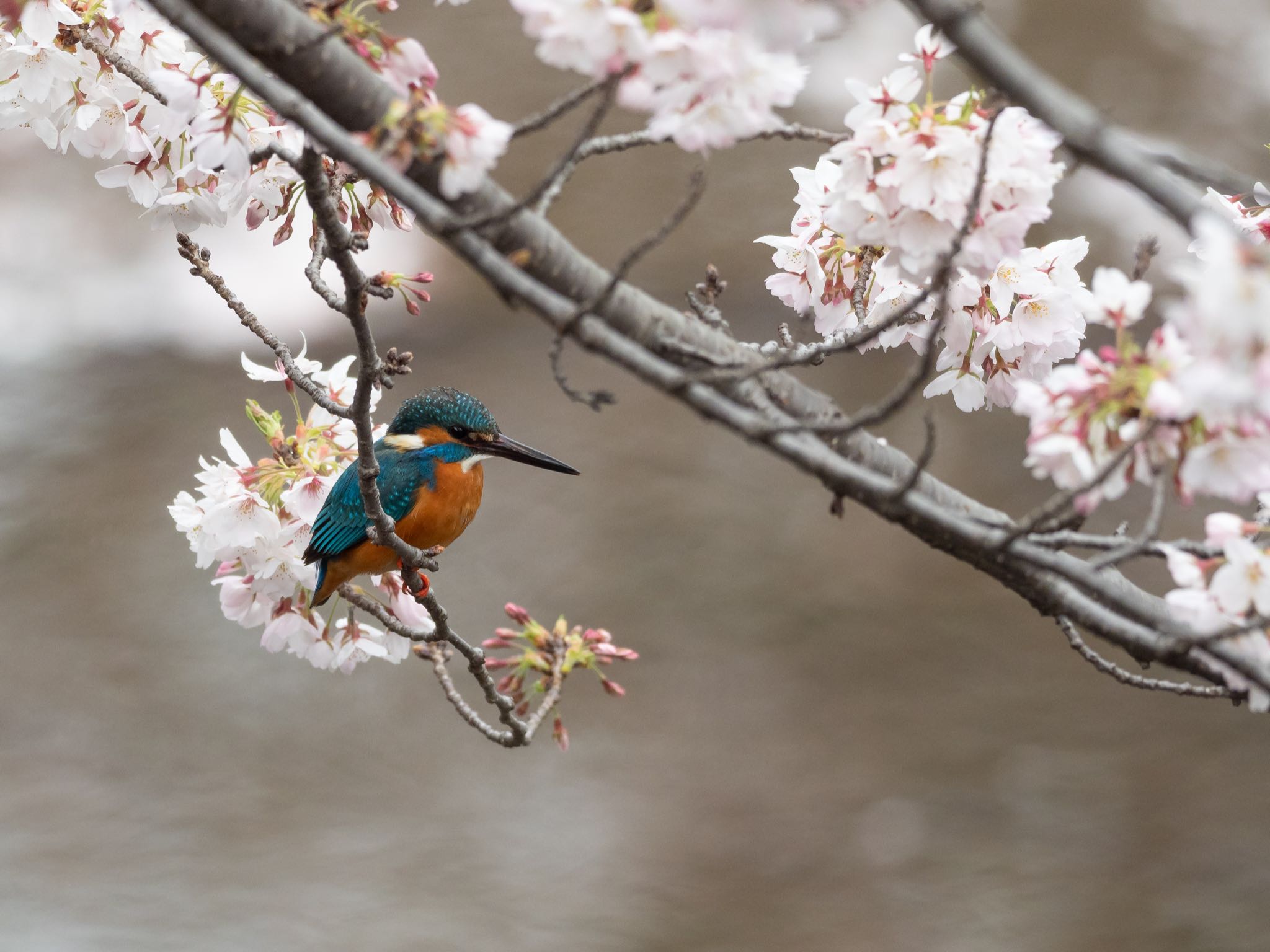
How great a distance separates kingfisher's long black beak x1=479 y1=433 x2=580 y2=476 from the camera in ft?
6.50

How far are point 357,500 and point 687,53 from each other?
1.07 metres

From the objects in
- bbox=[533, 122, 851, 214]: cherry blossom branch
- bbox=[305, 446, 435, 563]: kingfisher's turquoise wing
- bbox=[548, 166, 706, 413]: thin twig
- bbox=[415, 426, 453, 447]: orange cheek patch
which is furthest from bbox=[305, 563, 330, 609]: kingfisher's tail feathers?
bbox=[548, 166, 706, 413]: thin twig

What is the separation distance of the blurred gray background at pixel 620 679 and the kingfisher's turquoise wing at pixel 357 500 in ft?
5.90

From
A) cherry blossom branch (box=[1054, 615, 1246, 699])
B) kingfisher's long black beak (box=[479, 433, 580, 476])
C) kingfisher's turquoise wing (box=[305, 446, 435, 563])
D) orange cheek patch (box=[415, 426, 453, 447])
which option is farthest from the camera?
orange cheek patch (box=[415, 426, 453, 447])

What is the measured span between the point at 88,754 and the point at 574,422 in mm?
2204

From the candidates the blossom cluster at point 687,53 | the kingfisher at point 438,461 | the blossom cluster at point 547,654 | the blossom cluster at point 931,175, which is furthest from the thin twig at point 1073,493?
the kingfisher at point 438,461

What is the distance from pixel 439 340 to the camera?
5.24m

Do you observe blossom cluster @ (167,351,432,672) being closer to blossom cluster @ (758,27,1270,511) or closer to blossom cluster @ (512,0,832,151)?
blossom cluster @ (758,27,1270,511)

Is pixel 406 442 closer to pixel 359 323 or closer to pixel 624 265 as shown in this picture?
pixel 359 323

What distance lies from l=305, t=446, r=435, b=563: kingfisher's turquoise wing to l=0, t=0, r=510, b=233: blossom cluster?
1.15 feet

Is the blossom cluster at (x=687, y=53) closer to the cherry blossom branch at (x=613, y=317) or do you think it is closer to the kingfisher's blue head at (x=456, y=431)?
the cherry blossom branch at (x=613, y=317)

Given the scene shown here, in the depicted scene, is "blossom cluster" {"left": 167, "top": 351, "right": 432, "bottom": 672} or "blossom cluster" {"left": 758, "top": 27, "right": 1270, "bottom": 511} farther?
"blossom cluster" {"left": 167, "top": 351, "right": 432, "bottom": 672}

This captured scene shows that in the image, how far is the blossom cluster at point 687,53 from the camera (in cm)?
79

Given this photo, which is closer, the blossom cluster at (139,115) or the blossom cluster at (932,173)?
the blossom cluster at (932,173)
